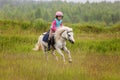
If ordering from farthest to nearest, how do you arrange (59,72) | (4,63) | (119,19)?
(119,19) < (4,63) < (59,72)

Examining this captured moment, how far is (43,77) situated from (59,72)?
63 cm

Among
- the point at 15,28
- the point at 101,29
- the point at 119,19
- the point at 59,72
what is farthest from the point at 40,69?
the point at 119,19

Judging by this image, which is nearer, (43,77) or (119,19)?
(43,77)

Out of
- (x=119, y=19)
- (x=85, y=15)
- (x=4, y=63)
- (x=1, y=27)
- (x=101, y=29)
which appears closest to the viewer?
(x=4, y=63)

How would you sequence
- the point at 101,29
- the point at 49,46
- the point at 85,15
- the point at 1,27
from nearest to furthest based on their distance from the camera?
the point at 49,46 → the point at 1,27 → the point at 101,29 → the point at 85,15

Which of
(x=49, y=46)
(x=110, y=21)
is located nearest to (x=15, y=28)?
(x=49, y=46)

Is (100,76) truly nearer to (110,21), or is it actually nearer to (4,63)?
(4,63)

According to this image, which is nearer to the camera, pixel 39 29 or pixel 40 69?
pixel 40 69

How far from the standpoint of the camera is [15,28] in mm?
25172

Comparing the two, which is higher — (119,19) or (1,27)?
(1,27)

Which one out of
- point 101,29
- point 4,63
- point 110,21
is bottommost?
point 110,21

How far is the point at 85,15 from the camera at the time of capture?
8506 cm

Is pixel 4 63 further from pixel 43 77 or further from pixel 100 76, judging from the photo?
pixel 100 76

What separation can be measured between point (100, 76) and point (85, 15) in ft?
255
